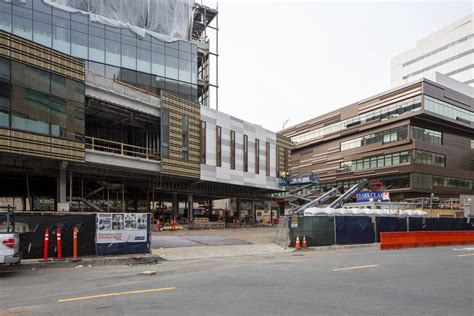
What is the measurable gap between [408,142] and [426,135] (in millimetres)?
4670

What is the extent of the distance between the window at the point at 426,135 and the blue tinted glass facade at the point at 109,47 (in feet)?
121

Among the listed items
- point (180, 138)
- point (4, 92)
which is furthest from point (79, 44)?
point (4, 92)

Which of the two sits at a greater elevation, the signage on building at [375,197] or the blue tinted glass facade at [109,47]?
the blue tinted glass facade at [109,47]

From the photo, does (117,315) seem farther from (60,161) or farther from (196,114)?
(196,114)

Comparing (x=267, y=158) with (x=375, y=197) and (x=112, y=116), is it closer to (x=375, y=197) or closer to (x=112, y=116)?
(x=375, y=197)

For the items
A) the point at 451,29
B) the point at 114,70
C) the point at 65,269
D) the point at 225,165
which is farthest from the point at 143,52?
the point at 451,29

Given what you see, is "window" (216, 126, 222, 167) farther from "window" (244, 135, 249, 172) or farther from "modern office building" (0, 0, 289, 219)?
"window" (244, 135, 249, 172)

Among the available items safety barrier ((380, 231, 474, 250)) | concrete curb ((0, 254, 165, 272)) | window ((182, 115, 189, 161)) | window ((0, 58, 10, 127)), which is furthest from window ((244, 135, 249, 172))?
concrete curb ((0, 254, 165, 272))

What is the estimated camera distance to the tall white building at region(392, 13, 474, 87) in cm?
10281

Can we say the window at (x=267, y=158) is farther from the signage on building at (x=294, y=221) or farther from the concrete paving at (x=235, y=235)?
the signage on building at (x=294, y=221)

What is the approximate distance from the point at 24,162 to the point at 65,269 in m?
17.2

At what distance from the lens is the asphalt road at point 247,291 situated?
25.4 feet

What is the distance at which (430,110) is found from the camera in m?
63.1

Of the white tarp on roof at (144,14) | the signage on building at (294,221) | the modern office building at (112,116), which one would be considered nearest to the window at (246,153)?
the modern office building at (112,116)
